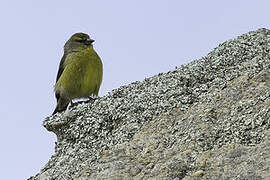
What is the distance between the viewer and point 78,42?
28.8ft

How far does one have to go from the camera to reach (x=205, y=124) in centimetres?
376

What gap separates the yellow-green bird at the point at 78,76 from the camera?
26.7 feet

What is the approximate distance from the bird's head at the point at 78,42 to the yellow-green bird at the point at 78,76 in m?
0.04

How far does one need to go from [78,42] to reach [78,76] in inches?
32.1

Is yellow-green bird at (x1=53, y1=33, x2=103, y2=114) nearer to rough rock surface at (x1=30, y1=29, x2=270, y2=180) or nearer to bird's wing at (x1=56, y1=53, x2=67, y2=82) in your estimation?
bird's wing at (x1=56, y1=53, x2=67, y2=82)

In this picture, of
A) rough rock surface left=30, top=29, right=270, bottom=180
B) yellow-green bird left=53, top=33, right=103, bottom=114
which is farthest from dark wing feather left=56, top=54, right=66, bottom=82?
rough rock surface left=30, top=29, right=270, bottom=180

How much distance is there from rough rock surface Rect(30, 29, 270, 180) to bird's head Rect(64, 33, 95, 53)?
12.0 feet

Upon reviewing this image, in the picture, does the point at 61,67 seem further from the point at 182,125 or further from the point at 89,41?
the point at 182,125

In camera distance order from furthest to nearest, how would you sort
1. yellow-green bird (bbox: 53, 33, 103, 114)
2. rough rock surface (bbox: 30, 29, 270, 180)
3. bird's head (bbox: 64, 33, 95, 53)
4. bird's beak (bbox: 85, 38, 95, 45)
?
bird's beak (bbox: 85, 38, 95, 45) → bird's head (bbox: 64, 33, 95, 53) → yellow-green bird (bbox: 53, 33, 103, 114) → rough rock surface (bbox: 30, 29, 270, 180)

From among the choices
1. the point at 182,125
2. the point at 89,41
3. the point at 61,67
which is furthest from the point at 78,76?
the point at 182,125

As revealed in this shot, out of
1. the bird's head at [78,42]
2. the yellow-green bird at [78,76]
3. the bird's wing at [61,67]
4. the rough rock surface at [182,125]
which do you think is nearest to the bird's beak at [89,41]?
the bird's head at [78,42]

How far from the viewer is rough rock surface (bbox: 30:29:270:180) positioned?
11.1ft

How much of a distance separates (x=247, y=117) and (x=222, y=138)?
22 centimetres

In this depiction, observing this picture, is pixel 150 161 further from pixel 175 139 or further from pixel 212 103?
pixel 212 103
